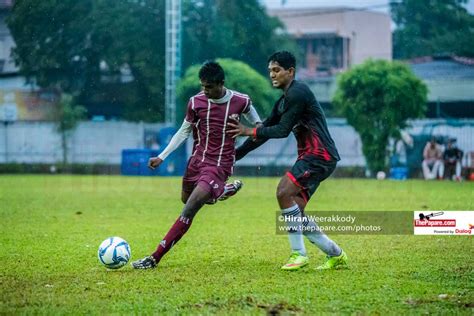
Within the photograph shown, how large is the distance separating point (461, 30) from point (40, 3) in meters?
15.1

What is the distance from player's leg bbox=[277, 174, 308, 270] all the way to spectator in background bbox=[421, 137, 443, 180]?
74.3 ft

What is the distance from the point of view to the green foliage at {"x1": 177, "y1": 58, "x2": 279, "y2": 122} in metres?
32.1

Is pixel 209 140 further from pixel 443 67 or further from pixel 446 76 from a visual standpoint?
pixel 446 76

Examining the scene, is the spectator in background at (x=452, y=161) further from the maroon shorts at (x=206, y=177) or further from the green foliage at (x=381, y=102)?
the maroon shorts at (x=206, y=177)

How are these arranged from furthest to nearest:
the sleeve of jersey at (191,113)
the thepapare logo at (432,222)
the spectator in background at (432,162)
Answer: the spectator in background at (432,162) < the thepapare logo at (432,222) < the sleeve of jersey at (191,113)

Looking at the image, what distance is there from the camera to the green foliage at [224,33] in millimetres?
34125

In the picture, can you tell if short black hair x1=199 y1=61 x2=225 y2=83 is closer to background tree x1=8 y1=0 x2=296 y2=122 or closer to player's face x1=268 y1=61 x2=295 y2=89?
player's face x1=268 y1=61 x2=295 y2=89

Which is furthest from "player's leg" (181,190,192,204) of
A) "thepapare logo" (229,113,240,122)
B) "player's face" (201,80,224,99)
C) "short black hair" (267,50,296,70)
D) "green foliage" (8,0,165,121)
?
"green foliage" (8,0,165,121)

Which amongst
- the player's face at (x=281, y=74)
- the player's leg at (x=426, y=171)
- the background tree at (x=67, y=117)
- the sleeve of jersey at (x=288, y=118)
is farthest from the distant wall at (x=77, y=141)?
the sleeve of jersey at (x=288, y=118)

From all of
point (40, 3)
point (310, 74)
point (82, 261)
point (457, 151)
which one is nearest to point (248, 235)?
point (82, 261)

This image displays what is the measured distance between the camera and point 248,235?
11.4m

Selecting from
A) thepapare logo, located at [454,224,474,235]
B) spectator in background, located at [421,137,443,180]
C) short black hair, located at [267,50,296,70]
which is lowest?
spectator in background, located at [421,137,443,180]

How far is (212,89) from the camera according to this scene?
8258mm

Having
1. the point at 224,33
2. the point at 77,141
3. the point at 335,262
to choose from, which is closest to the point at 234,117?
the point at 335,262
